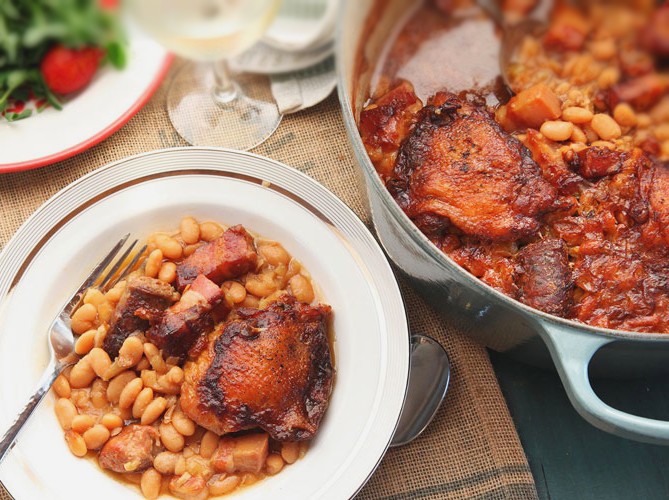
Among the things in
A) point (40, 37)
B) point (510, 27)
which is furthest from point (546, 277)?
point (40, 37)

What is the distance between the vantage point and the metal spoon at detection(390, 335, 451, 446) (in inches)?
82.5

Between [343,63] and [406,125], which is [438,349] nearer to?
[406,125]

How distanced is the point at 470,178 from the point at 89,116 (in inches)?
47.9

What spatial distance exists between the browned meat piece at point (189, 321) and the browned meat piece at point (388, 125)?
572 mm

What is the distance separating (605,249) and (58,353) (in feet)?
4.88

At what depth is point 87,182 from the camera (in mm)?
2109

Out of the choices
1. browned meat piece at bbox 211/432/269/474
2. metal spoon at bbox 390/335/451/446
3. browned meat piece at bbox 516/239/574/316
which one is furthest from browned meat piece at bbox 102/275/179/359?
browned meat piece at bbox 516/239/574/316

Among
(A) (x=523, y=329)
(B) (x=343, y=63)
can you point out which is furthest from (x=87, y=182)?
(A) (x=523, y=329)

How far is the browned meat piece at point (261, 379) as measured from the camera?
1898 mm

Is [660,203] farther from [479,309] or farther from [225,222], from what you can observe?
[225,222]

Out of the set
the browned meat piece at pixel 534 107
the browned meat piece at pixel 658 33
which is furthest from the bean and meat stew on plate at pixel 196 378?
the browned meat piece at pixel 658 33

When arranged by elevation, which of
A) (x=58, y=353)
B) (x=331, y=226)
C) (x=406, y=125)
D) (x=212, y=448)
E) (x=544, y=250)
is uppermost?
(x=406, y=125)

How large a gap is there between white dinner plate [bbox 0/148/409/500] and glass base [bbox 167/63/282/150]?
0.30 metres

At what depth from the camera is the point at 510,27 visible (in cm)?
192
